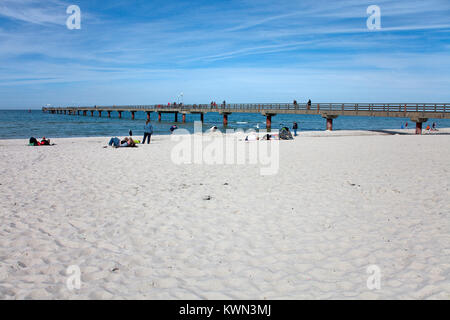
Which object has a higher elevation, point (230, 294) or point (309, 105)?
point (309, 105)

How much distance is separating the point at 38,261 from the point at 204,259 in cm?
228

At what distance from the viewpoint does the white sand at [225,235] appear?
145 inches

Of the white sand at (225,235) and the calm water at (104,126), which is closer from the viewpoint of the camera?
the white sand at (225,235)

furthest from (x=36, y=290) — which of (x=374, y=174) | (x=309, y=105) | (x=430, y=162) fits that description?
(x=309, y=105)

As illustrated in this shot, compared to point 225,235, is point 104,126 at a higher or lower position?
higher

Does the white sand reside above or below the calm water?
below

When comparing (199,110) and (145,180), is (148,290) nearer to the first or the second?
(145,180)

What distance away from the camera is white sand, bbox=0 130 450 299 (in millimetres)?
3691

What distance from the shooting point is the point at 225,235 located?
5.13 meters

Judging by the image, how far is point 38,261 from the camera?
4.19m

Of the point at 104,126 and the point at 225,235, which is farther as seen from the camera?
the point at 104,126

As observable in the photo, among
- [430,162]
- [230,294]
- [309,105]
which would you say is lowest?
[230,294]

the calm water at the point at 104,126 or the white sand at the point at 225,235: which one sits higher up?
the calm water at the point at 104,126

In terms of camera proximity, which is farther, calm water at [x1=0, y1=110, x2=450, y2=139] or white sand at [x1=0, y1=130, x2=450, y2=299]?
calm water at [x1=0, y1=110, x2=450, y2=139]
